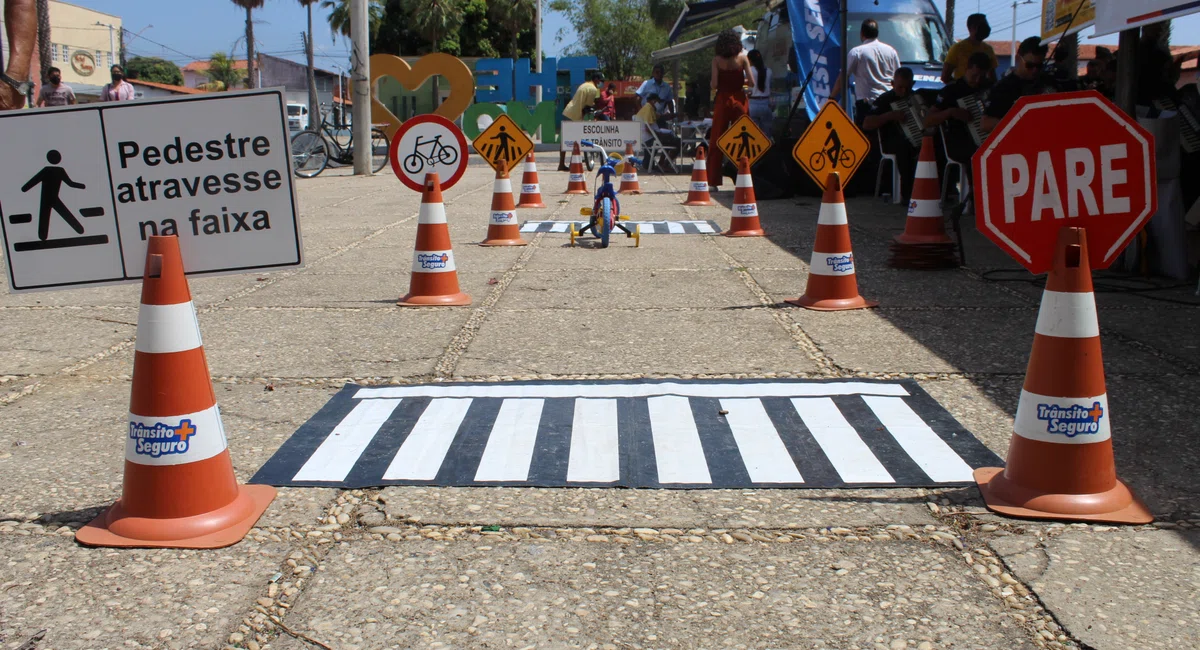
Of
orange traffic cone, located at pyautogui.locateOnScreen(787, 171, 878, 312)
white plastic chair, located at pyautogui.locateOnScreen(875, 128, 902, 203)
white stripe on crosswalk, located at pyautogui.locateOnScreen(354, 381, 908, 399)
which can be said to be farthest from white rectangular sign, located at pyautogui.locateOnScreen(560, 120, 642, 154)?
white stripe on crosswalk, located at pyautogui.locateOnScreen(354, 381, 908, 399)

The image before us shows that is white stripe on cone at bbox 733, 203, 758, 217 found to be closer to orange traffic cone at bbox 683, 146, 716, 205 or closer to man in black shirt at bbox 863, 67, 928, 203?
man in black shirt at bbox 863, 67, 928, 203

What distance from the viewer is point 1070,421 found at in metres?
3.31

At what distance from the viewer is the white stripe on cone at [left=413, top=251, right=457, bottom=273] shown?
6852 mm

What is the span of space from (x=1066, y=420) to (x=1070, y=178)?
780 millimetres

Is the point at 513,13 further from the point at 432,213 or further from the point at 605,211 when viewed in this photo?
the point at 432,213

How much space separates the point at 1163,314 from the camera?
6.23 meters

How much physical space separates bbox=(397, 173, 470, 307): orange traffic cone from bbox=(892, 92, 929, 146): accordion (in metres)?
6.49

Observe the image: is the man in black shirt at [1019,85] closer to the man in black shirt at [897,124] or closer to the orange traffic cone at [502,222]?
the man in black shirt at [897,124]

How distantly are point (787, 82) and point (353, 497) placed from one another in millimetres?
14679

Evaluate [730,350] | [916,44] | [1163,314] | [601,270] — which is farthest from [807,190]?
[730,350]

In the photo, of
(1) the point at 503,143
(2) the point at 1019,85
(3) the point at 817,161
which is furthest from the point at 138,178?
(1) the point at 503,143

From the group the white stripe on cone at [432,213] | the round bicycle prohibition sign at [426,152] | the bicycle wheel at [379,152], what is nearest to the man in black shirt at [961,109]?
the round bicycle prohibition sign at [426,152]

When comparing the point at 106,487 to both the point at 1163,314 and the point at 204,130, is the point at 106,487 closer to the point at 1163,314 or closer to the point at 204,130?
the point at 204,130

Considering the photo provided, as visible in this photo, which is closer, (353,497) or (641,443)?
(353,497)
